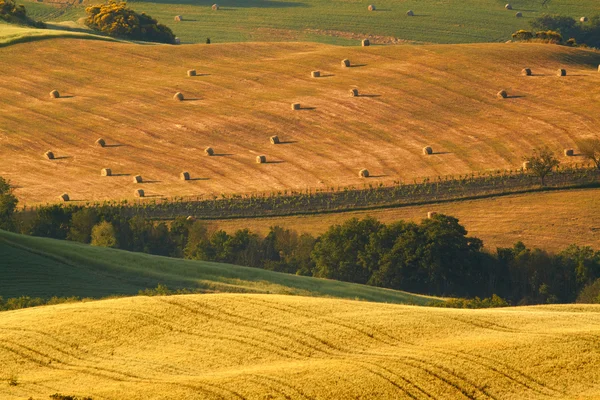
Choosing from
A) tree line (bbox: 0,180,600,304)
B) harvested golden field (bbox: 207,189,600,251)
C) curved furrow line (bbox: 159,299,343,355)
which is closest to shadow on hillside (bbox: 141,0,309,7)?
harvested golden field (bbox: 207,189,600,251)

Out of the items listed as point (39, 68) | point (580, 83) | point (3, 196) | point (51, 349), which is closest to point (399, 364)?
point (51, 349)

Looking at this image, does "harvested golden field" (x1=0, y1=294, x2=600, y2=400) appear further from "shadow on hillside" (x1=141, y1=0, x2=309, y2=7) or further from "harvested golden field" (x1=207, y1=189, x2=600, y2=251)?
"shadow on hillside" (x1=141, y1=0, x2=309, y2=7)

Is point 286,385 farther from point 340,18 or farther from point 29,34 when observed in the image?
point 340,18

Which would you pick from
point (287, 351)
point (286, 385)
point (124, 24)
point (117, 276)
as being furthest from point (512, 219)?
point (124, 24)

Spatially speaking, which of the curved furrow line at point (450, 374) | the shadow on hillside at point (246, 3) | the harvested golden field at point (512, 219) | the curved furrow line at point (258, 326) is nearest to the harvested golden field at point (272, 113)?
the harvested golden field at point (512, 219)

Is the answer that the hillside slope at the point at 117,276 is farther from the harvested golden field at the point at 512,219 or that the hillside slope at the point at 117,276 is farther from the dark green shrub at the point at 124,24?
the dark green shrub at the point at 124,24
